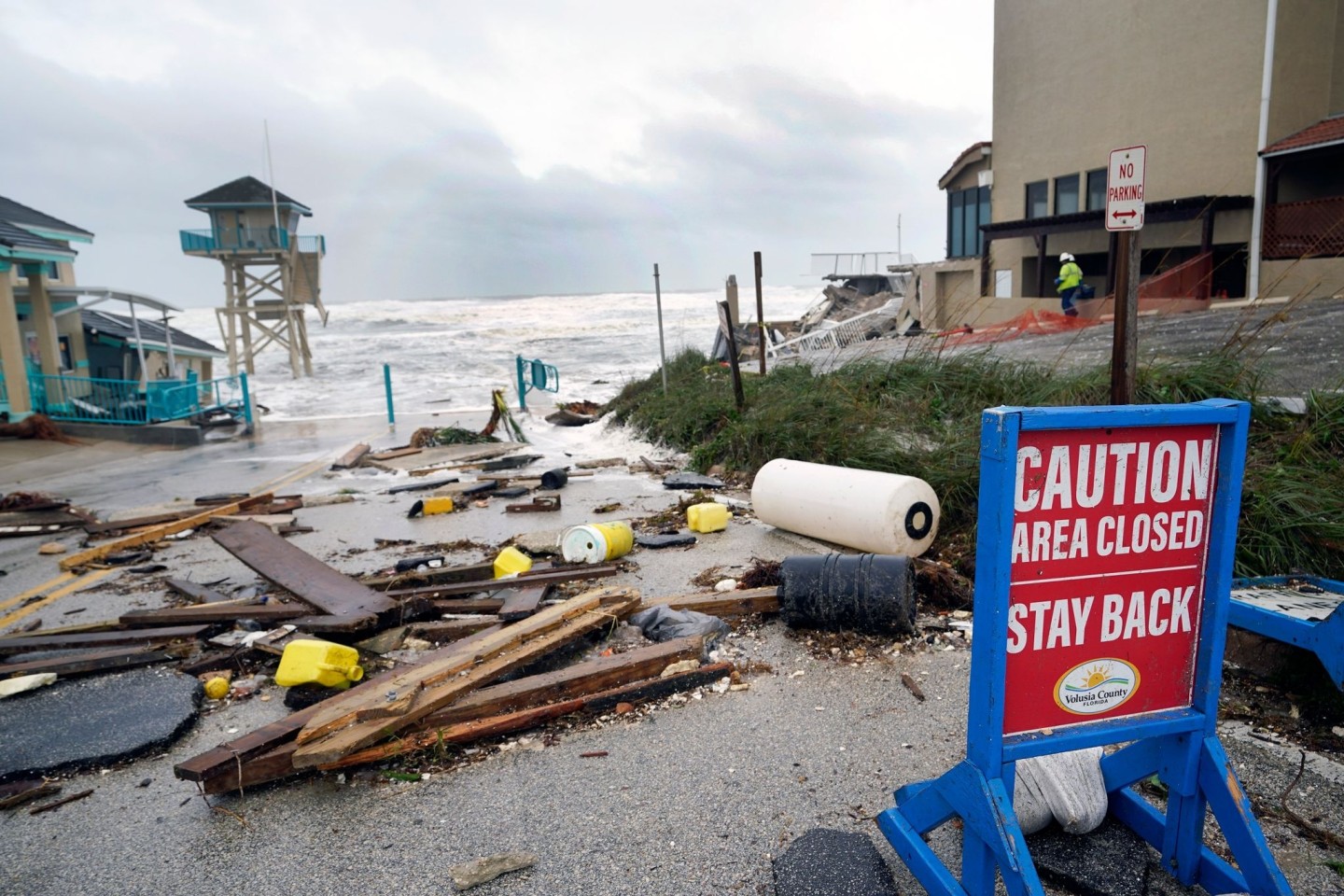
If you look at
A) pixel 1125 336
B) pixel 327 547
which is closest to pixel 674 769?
pixel 1125 336

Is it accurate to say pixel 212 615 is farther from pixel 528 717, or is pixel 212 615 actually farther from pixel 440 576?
pixel 528 717

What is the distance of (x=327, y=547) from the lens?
820 centimetres

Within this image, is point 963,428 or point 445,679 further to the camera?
point 963,428

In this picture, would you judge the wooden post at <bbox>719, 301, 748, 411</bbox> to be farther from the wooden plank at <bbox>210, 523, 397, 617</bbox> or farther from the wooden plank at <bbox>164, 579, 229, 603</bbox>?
the wooden plank at <bbox>164, 579, 229, 603</bbox>

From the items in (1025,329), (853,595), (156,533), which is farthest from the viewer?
(1025,329)

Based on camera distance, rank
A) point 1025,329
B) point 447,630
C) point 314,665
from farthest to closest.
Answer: point 1025,329 < point 447,630 < point 314,665

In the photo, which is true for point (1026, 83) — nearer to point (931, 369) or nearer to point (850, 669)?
point (931, 369)

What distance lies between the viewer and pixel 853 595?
16.1ft

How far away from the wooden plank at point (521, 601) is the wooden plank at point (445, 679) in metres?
0.19

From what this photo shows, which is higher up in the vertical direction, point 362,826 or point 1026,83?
point 1026,83

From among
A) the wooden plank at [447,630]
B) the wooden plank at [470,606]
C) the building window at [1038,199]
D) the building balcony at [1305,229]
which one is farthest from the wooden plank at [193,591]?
the building window at [1038,199]

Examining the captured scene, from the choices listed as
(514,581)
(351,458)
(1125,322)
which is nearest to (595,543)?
(514,581)

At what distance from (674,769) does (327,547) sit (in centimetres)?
565

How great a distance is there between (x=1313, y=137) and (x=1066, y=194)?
7843mm
